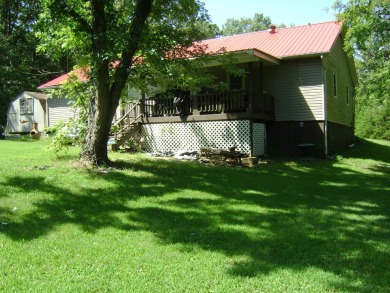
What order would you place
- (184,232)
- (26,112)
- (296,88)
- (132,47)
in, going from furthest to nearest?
(26,112) → (296,88) → (132,47) → (184,232)

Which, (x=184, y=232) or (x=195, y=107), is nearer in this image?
(x=184, y=232)

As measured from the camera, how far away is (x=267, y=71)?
17.5m

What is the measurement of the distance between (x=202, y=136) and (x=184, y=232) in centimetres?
985

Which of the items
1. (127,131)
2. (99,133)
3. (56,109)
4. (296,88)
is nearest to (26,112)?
(56,109)

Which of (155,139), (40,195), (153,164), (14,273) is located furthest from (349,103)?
(14,273)

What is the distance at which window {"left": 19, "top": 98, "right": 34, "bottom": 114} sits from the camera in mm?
28388

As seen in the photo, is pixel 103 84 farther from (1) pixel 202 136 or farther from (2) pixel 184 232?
(2) pixel 184 232

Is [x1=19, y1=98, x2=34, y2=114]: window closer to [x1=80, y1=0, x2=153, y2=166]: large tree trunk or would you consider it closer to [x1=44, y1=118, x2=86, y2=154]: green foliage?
[x1=44, y1=118, x2=86, y2=154]: green foliage

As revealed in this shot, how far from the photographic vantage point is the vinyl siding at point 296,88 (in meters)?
16.5

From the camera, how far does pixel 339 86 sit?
20250 millimetres

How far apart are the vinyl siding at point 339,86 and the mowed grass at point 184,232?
25.6ft

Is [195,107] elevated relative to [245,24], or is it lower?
lower

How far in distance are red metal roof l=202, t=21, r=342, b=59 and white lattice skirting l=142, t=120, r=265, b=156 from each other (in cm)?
339

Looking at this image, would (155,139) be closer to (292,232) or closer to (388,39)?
(388,39)
